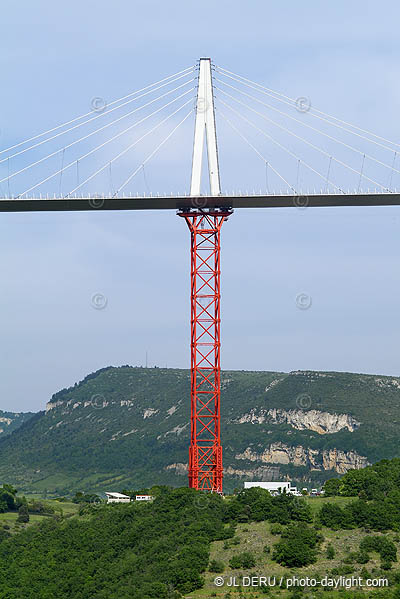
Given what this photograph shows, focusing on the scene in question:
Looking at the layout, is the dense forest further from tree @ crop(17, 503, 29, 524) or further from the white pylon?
the white pylon

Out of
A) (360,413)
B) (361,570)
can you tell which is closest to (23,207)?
(361,570)

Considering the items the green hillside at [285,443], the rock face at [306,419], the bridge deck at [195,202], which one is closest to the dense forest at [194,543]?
the bridge deck at [195,202]

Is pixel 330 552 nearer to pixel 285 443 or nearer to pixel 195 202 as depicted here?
pixel 195 202

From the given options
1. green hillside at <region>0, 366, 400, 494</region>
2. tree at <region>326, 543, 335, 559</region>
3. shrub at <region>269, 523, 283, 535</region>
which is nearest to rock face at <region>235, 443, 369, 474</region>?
green hillside at <region>0, 366, 400, 494</region>

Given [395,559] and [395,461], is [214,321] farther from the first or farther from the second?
[395,559]

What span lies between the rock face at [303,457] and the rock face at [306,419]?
604 cm

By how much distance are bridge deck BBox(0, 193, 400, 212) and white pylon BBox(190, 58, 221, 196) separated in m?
1.05

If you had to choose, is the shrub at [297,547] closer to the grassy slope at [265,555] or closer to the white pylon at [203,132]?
the grassy slope at [265,555]

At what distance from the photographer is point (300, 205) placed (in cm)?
6431

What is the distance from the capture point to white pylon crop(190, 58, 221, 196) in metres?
64.8

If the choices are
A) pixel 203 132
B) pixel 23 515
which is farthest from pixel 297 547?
pixel 23 515

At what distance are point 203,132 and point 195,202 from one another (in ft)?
16.8

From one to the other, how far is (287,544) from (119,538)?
11816mm

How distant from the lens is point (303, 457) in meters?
171
